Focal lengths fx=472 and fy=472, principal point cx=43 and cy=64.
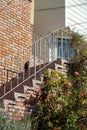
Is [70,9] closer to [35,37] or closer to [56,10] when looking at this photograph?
[56,10]

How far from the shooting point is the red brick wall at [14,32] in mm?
14805

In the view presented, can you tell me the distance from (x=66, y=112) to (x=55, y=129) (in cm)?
72

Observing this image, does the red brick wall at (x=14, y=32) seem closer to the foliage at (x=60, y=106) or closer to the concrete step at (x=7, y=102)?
the foliage at (x=60, y=106)

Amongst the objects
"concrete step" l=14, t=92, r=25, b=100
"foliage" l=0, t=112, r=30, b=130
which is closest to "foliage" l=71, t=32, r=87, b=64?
"concrete step" l=14, t=92, r=25, b=100

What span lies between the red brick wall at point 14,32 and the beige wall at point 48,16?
989 millimetres

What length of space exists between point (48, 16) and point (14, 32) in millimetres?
2424

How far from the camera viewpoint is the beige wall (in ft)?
56.7

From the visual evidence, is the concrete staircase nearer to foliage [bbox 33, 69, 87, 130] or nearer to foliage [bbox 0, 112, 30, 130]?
foliage [bbox 33, 69, 87, 130]

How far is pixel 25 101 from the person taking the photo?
12.3 metres

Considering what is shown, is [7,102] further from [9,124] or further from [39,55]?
[39,55]

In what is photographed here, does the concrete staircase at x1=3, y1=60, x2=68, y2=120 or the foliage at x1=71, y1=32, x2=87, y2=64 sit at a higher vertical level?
the foliage at x1=71, y1=32, x2=87, y2=64

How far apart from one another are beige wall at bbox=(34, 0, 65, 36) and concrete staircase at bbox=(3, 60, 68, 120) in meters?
4.49

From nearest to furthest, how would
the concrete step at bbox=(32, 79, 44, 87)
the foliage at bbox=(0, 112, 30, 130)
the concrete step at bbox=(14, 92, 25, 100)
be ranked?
the foliage at bbox=(0, 112, 30, 130) < the concrete step at bbox=(14, 92, 25, 100) < the concrete step at bbox=(32, 79, 44, 87)

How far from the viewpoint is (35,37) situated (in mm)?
16141
